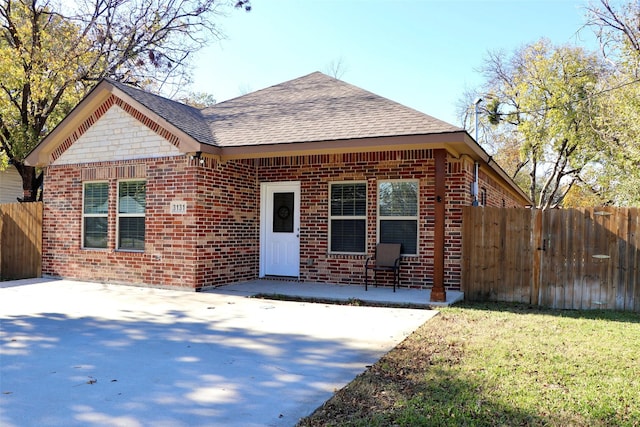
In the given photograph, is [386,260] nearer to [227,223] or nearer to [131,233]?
[227,223]

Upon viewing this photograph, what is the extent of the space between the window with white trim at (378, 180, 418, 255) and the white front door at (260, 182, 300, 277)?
1.94 metres

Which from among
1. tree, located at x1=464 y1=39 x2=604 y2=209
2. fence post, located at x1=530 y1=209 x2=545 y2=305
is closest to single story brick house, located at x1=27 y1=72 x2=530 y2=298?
fence post, located at x1=530 y1=209 x2=545 y2=305

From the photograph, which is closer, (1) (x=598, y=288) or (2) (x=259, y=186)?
(1) (x=598, y=288)

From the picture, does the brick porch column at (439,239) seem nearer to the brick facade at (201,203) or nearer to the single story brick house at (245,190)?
the single story brick house at (245,190)

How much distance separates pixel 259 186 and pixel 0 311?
5603 millimetres

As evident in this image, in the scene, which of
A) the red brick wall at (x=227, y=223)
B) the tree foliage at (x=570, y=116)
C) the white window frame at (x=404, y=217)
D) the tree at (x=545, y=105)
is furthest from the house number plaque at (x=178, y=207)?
the tree at (x=545, y=105)

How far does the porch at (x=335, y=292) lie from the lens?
8133 mm

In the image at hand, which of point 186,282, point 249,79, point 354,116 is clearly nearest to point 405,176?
point 354,116

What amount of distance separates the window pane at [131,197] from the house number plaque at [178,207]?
0.98 meters

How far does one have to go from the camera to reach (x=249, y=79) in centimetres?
3388

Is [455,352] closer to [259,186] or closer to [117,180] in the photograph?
[259,186]

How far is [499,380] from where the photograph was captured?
13.3 ft

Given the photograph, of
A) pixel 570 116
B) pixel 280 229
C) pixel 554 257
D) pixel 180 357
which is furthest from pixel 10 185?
pixel 570 116

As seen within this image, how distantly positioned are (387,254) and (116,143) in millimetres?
6368
